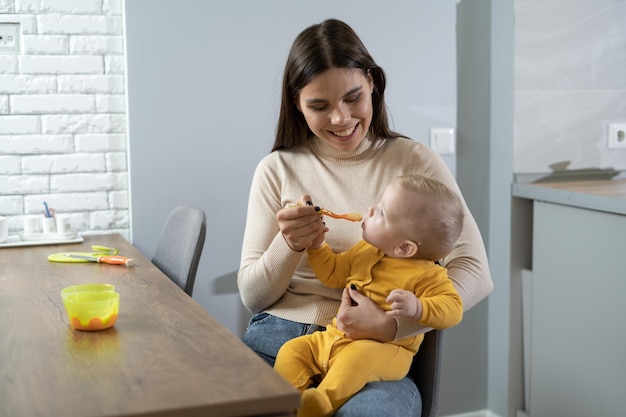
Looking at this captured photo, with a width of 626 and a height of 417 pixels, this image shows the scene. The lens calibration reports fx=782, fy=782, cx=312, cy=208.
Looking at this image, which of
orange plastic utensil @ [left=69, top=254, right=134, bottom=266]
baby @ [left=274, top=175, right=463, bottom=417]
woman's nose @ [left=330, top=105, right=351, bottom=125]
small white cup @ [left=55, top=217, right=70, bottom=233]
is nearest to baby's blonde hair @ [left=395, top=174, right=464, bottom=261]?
baby @ [left=274, top=175, right=463, bottom=417]

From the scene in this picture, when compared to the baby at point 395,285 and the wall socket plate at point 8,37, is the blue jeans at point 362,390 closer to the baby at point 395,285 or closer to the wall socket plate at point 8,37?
the baby at point 395,285

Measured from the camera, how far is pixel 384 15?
277 cm

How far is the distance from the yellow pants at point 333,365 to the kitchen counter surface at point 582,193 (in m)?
1.01

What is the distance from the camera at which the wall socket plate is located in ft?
8.03

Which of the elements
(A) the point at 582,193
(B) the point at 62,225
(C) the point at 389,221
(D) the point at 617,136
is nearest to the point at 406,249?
(C) the point at 389,221

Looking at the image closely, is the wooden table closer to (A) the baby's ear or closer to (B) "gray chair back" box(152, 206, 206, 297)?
(B) "gray chair back" box(152, 206, 206, 297)

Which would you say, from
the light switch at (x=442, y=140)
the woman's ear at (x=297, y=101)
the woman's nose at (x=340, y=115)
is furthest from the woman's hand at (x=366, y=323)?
the light switch at (x=442, y=140)

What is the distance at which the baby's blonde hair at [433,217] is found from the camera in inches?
62.7

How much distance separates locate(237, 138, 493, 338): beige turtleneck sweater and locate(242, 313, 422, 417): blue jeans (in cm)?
3

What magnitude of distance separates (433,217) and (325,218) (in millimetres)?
363

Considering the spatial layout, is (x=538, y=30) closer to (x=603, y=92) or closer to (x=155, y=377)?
(x=603, y=92)

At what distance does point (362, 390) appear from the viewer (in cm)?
154

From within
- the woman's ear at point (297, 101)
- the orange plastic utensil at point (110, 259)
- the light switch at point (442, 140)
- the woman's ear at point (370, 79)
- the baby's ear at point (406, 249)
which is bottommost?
the orange plastic utensil at point (110, 259)

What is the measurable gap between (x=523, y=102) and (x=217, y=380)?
2.02 metres
